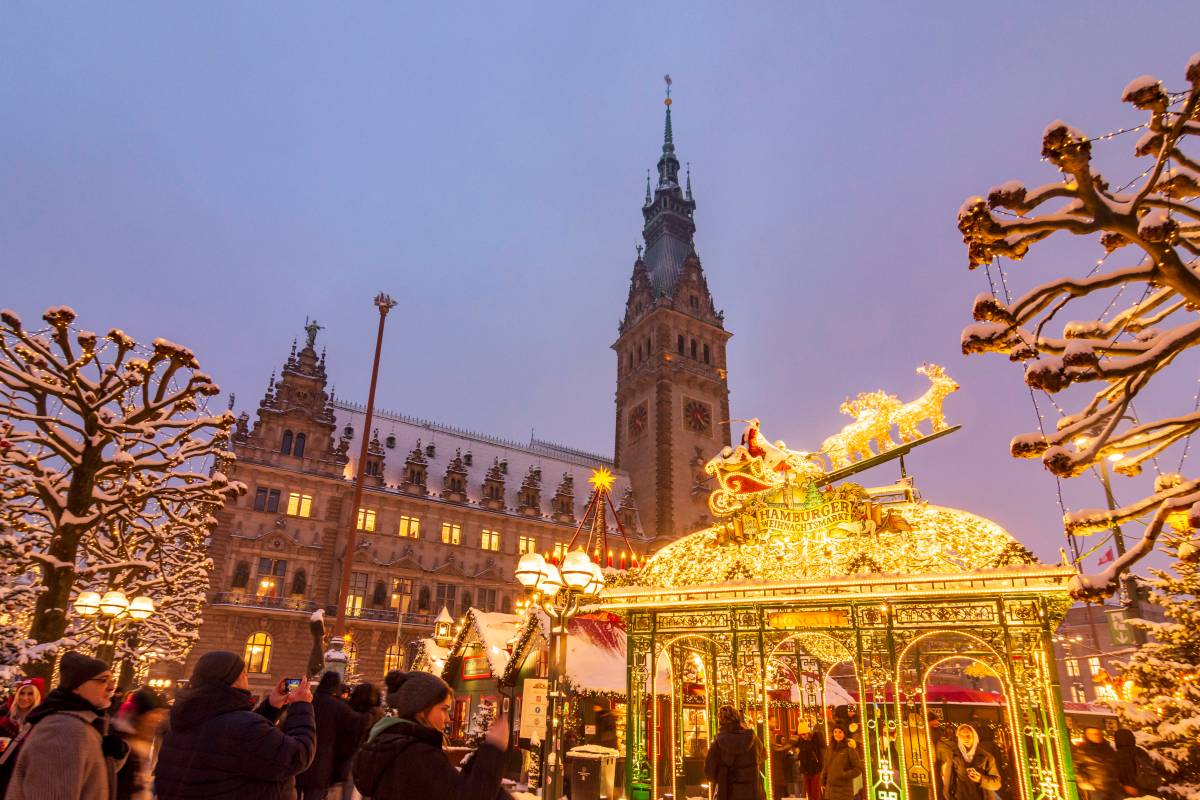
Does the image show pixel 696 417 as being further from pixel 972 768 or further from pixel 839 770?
pixel 972 768

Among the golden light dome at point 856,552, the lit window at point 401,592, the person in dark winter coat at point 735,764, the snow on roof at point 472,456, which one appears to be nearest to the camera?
the person in dark winter coat at point 735,764

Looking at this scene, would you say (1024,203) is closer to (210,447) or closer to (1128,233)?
(1128,233)

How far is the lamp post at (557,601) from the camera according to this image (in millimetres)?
11109

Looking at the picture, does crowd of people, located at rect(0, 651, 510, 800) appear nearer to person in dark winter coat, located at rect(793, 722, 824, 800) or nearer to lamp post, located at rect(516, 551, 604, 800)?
lamp post, located at rect(516, 551, 604, 800)

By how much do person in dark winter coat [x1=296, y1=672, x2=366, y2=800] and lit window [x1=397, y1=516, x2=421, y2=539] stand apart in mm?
44713

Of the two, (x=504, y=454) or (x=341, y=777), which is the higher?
(x=504, y=454)

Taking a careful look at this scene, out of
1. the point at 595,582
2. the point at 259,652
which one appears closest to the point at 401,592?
the point at 259,652

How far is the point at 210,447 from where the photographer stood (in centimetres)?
1689

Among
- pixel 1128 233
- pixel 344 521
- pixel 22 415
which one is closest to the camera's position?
pixel 1128 233

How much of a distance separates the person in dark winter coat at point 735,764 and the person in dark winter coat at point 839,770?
4.96 meters

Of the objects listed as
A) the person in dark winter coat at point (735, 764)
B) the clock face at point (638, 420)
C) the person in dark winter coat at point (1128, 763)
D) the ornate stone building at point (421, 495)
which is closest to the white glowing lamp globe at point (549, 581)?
the person in dark winter coat at point (735, 764)

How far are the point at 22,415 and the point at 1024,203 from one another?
56.1 feet

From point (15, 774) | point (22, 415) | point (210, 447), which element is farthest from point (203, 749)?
point (210, 447)

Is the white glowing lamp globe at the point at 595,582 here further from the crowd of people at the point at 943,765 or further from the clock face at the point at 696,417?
the clock face at the point at 696,417
